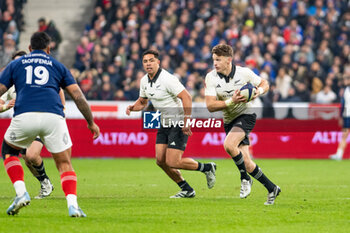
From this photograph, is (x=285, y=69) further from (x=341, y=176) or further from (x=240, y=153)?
(x=240, y=153)

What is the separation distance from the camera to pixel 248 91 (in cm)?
1048

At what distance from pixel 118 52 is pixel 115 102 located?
3.12 m

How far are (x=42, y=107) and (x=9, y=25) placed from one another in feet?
58.3

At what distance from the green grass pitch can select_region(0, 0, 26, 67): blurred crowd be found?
7.87m

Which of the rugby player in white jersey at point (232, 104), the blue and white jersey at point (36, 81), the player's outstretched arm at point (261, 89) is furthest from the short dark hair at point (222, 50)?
the blue and white jersey at point (36, 81)

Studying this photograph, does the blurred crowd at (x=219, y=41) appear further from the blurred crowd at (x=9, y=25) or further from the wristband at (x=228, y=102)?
the wristband at (x=228, y=102)

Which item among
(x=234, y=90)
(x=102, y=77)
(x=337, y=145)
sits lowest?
(x=337, y=145)

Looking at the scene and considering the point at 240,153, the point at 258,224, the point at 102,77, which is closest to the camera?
the point at 258,224

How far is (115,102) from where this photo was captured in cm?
2206

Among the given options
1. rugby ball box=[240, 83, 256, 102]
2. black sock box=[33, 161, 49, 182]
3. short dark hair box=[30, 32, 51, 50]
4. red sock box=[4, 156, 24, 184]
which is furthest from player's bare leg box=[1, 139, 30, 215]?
rugby ball box=[240, 83, 256, 102]

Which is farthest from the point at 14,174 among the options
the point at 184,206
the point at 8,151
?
the point at 184,206

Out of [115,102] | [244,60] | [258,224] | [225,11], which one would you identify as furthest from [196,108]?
[258,224]

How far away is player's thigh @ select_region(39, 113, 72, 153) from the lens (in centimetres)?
844

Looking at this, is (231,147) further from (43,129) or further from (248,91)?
(43,129)
